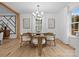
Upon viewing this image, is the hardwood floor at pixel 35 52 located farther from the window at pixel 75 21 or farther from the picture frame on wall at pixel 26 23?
the picture frame on wall at pixel 26 23

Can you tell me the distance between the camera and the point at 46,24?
1052cm

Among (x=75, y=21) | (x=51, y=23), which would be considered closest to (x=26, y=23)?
(x=51, y=23)

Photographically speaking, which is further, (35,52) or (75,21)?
(75,21)

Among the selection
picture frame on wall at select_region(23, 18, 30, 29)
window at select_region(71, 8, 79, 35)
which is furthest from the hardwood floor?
picture frame on wall at select_region(23, 18, 30, 29)

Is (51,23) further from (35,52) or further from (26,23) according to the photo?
(35,52)

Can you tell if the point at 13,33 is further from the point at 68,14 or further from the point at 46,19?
the point at 68,14

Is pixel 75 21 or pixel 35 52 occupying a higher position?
pixel 75 21

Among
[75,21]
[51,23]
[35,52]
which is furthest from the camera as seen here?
[51,23]

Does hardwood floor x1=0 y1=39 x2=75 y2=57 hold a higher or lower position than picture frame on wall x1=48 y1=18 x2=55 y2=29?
lower

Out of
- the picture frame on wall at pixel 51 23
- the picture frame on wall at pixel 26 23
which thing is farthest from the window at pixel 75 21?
the picture frame on wall at pixel 26 23

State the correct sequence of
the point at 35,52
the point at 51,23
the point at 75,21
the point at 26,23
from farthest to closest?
1. the point at 26,23
2. the point at 51,23
3. the point at 75,21
4. the point at 35,52

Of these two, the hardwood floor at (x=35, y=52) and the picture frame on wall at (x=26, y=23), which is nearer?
the hardwood floor at (x=35, y=52)

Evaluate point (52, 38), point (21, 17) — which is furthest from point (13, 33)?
point (52, 38)

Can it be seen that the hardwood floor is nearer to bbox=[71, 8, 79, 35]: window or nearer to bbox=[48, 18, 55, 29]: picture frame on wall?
bbox=[71, 8, 79, 35]: window
